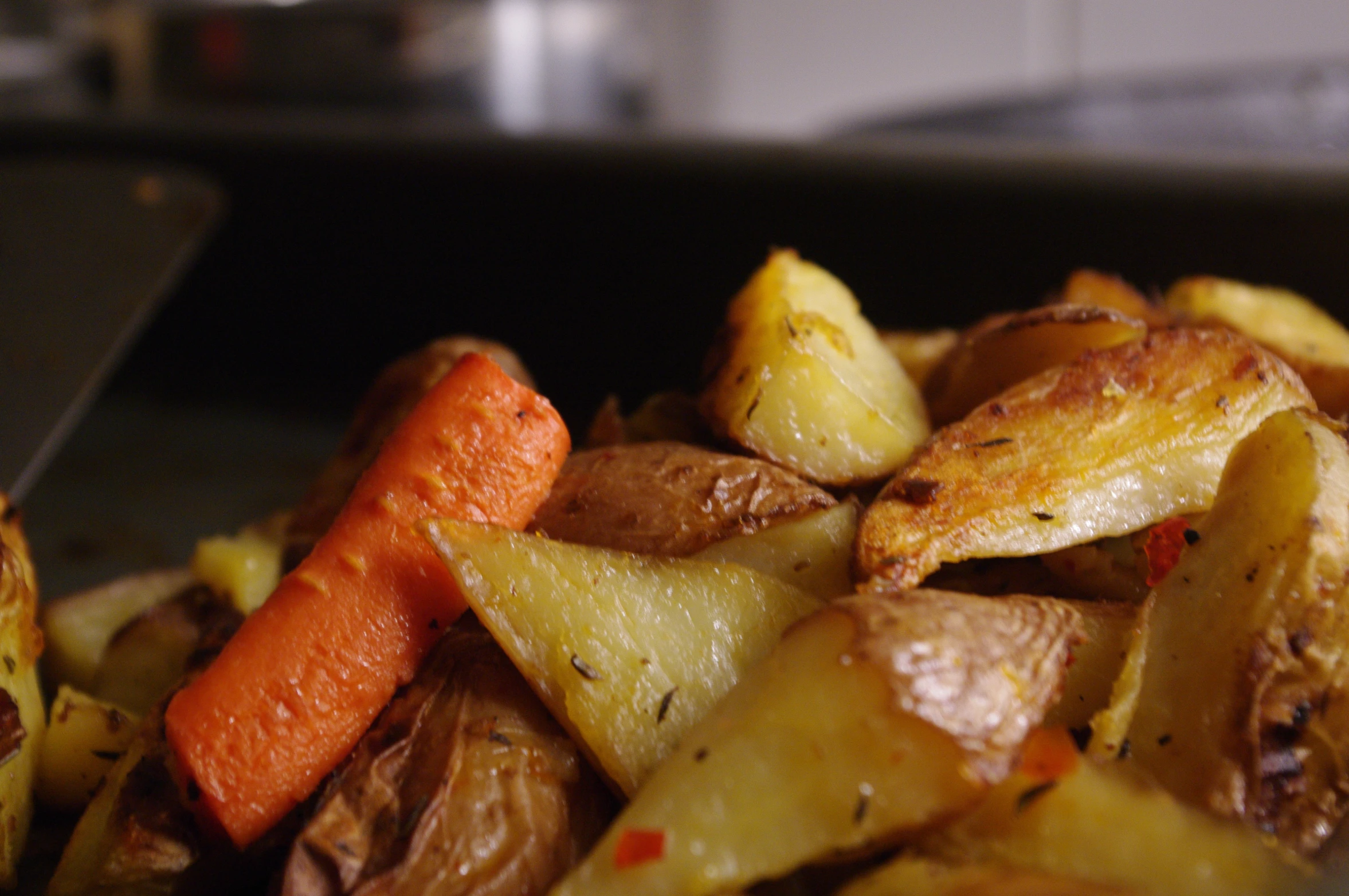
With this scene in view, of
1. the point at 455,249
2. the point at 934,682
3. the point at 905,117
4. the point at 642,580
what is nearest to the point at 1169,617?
the point at 934,682

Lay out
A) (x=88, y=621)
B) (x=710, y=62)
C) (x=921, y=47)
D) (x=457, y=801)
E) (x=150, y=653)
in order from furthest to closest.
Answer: (x=710, y=62)
(x=921, y=47)
(x=88, y=621)
(x=150, y=653)
(x=457, y=801)

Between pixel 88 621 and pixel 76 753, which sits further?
pixel 88 621

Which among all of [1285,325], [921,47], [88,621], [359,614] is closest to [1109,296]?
[1285,325]

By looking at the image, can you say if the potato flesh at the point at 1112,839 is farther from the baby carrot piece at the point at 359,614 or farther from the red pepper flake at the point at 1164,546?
the baby carrot piece at the point at 359,614

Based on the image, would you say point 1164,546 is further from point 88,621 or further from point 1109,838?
point 88,621

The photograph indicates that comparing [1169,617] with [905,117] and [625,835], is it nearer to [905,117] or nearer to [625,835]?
[625,835]

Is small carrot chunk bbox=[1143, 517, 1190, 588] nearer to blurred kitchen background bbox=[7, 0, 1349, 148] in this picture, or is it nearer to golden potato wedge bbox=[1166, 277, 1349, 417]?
golden potato wedge bbox=[1166, 277, 1349, 417]

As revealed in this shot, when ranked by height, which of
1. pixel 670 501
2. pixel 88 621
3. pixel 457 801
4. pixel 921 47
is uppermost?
pixel 921 47
